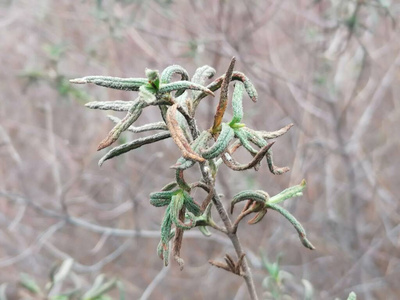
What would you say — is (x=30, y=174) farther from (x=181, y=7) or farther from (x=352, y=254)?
(x=352, y=254)

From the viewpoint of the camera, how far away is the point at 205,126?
317cm

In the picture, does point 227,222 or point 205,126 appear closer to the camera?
point 227,222

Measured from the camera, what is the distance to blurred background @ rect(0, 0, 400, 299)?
323 cm

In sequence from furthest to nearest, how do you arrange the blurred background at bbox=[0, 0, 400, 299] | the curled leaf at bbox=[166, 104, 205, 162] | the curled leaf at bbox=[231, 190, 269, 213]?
the blurred background at bbox=[0, 0, 400, 299] → the curled leaf at bbox=[231, 190, 269, 213] → the curled leaf at bbox=[166, 104, 205, 162]

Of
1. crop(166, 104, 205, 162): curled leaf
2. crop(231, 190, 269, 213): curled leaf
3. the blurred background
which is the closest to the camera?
crop(166, 104, 205, 162): curled leaf

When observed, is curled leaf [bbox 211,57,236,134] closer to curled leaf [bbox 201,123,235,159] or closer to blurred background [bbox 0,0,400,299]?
curled leaf [bbox 201,123,235,159]

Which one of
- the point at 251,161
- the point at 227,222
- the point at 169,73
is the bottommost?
the point at 227,222

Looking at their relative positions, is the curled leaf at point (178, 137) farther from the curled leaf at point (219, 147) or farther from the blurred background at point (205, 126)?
the blurred background at point (205, 126)

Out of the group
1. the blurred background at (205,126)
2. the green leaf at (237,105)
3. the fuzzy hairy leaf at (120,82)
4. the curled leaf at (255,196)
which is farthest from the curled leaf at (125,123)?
the blurred background at (205,126)

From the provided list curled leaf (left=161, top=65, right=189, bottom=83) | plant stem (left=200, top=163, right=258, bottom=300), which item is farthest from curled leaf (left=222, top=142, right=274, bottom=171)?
curled leaf (left=161, top=65, right=189, bottom=83)

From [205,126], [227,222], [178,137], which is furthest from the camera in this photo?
[205,126]

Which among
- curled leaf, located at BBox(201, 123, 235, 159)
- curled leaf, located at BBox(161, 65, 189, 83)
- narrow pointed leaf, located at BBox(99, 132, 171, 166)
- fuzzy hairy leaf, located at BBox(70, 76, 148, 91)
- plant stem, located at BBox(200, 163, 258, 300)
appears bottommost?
plant stem, located at BBox(200, 163, 258, 300)

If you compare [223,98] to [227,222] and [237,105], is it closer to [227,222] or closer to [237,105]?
[237,105]

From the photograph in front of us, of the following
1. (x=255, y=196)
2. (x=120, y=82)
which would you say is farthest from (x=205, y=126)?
(x=120, y=82)
